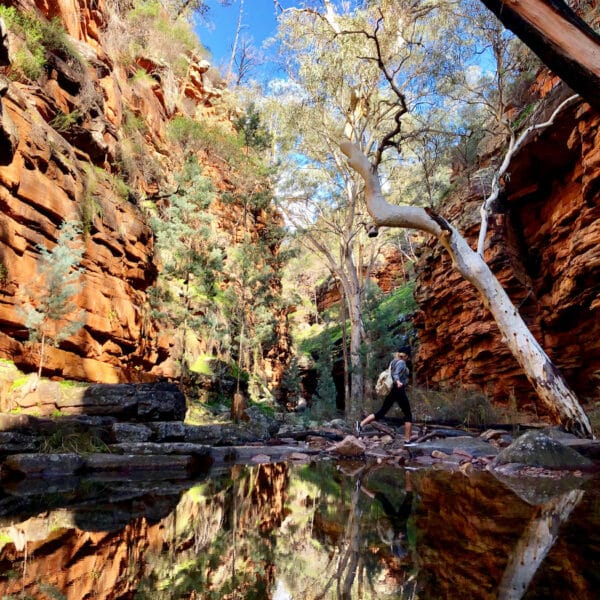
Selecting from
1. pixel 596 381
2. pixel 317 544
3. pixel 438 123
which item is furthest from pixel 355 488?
pixel 438 123

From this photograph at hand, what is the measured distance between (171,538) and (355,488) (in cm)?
206

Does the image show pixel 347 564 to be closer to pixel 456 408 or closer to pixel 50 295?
pixel 50 295

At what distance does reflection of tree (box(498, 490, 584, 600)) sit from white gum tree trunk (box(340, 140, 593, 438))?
4.81 meters

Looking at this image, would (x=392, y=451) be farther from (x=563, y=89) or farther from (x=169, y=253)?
(x=169, y=253)

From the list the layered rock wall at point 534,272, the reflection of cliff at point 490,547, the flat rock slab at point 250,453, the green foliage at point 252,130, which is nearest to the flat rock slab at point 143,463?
the flat rock slab at point 250,453

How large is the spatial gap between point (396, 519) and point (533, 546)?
83cm

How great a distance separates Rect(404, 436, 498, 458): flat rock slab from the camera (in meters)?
6.31

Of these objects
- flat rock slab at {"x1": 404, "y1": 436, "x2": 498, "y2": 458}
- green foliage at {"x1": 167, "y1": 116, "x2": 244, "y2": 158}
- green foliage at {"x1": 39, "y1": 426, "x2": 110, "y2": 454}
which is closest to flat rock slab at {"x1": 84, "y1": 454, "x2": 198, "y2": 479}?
green foliage at {"x1": 39, "y1": 426, "x2": 110, "y2": 454}

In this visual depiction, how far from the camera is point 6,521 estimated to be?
2.48 m

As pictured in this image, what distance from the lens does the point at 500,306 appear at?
8.29 m

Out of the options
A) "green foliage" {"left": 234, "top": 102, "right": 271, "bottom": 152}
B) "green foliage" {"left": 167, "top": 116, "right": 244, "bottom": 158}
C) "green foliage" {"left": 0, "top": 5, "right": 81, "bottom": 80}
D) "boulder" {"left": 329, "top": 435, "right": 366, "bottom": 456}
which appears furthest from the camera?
"green foliage" {"left": 167, "top": 116, "right": 244, "bottom": 158}

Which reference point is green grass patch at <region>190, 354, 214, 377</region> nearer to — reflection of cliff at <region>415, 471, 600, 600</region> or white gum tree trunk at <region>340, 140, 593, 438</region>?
white gum tree trunk at <region>340, 140, 593, 438</region>

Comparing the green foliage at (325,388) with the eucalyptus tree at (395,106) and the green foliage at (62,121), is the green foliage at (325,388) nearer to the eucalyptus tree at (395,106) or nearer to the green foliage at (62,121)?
the eucalyptus tree at (395,106)

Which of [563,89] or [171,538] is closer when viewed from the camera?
[171,538]
